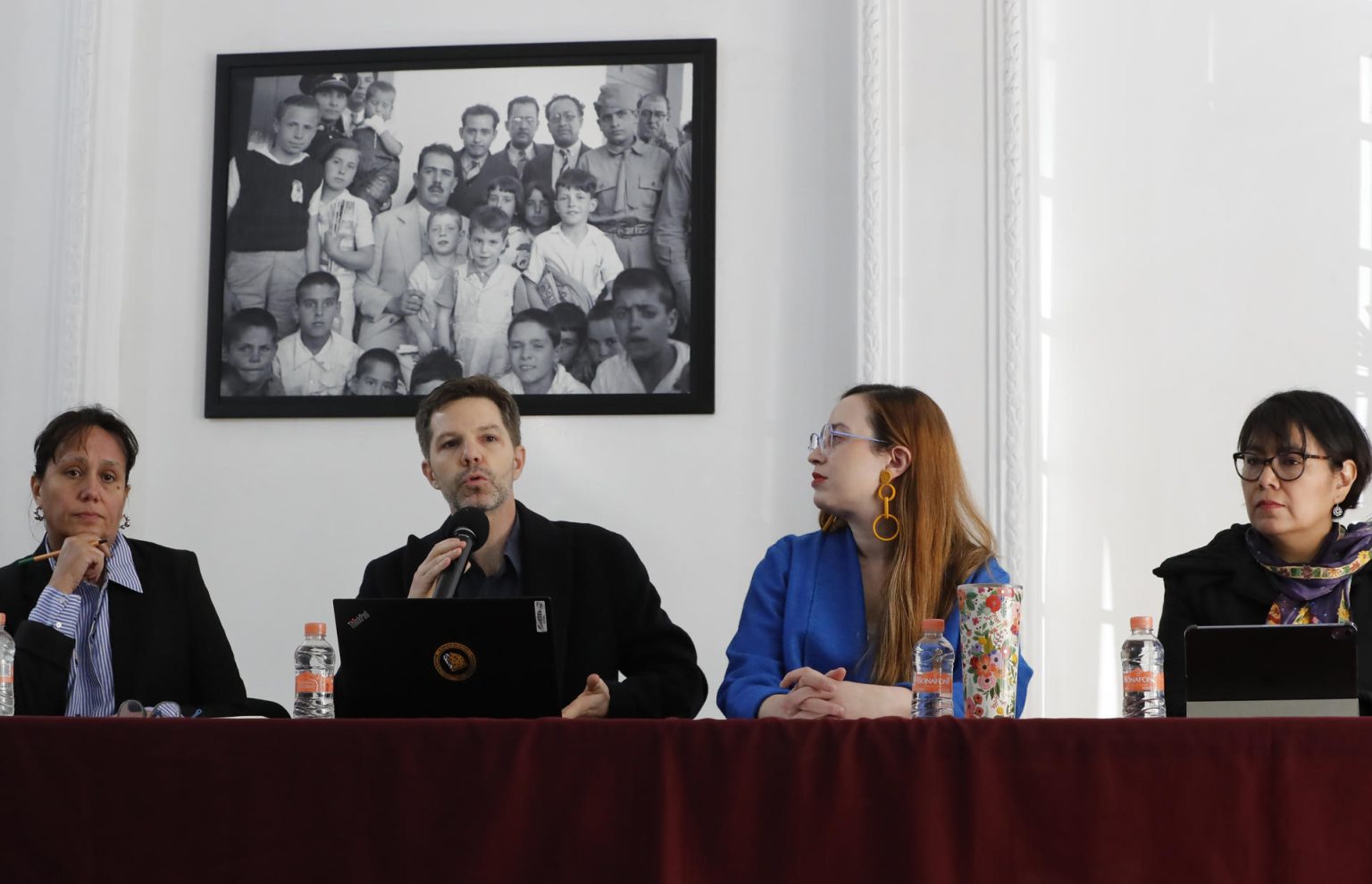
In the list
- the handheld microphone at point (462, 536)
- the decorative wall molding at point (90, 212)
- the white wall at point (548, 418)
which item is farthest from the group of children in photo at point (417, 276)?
the handheld microphone at point (462, 536)

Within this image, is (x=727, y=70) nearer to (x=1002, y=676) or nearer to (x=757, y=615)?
(x=757, y=615)

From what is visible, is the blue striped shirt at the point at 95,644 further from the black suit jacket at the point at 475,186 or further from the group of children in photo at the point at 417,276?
the black suit jacket at the point at 475,186

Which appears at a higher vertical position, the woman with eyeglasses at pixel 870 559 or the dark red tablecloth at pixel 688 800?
the woman with eyeglasses at pixel 870 559

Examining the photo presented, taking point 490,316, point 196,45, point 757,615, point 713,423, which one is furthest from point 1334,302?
point 196,45

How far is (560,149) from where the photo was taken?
159 inches

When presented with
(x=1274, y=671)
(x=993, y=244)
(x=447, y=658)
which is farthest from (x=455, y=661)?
(x=993, y=244)

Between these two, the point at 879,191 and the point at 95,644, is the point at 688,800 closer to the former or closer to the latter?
the point at 95,644

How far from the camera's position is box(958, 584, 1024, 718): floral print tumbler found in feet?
7.02

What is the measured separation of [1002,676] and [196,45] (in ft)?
10.3

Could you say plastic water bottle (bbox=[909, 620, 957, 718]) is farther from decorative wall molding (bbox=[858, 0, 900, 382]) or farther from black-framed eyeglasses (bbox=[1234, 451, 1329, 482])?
decorative wall molding (bbox=[858, 0, 900, 382])

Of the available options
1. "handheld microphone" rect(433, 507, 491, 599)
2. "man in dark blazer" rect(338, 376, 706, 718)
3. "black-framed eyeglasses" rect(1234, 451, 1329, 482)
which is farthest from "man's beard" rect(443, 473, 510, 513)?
"black-framed eyeglasses" rect(1234, 451, 1329, 482)

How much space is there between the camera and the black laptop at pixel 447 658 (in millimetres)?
2000

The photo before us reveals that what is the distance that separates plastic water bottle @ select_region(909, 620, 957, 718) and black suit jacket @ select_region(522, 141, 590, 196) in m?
2.17

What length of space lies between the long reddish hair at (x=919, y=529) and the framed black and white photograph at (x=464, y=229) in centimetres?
115
